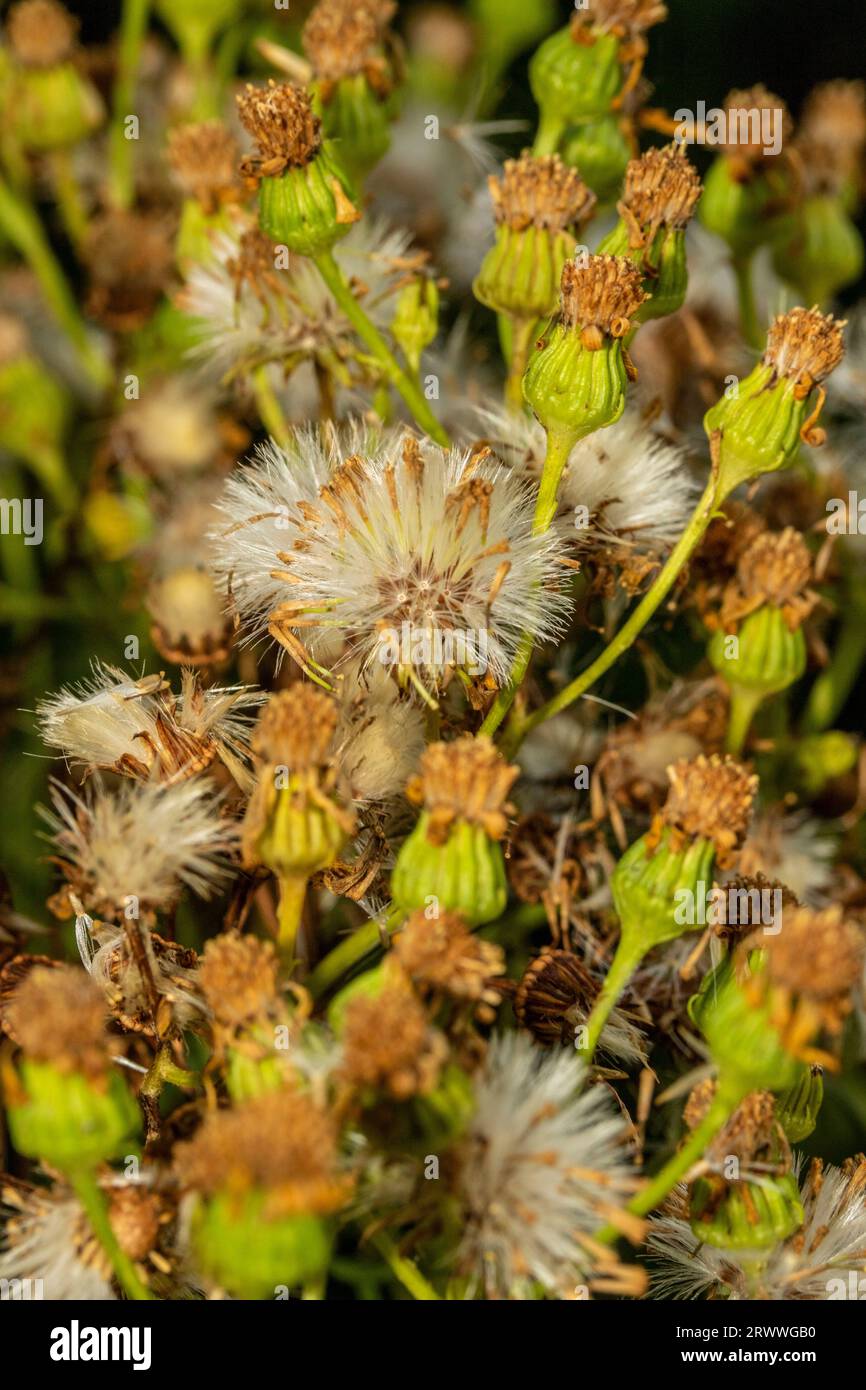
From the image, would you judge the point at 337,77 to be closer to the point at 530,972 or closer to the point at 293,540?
the point at 293,540

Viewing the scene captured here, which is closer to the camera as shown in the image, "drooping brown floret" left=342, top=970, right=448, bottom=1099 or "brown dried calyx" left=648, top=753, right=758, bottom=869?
"drooping brown floret" left=342, top=970, right=448, bottom=1099

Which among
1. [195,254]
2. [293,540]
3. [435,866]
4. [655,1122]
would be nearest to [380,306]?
[195,254]

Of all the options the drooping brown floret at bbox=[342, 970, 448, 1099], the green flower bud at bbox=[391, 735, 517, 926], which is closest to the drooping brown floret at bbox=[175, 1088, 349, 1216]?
the drooping brown floret at bbox=[342, 970, 448, 1099]

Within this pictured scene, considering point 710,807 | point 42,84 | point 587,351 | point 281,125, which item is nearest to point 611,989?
point 710,807

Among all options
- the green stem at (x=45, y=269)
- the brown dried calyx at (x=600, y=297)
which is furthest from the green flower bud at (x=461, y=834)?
the green stem at (x=45, y=269)

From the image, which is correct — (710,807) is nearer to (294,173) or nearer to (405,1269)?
(405,1269)

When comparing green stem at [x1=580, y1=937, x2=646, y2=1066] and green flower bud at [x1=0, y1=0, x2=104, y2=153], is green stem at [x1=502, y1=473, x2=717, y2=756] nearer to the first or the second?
green stem at [x1=580, y1=937, x2=646, y2=1066]
